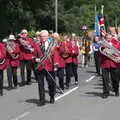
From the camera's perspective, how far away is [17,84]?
19.6 m

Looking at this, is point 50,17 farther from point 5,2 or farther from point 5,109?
point 5,109

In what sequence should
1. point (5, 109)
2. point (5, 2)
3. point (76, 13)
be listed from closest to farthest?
1. point (5, 109)
2. point (5, 2)
3. point (76, 13)

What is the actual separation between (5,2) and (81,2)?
23029 millimetres

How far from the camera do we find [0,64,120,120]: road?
12.6 metres

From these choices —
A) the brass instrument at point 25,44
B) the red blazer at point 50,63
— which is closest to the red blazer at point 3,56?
the brass instrument at point 25,44

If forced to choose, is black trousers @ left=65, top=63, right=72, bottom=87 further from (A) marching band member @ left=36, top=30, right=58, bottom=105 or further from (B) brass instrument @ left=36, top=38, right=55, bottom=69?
(B) brass instrument @ left=36, top=38, right=55, bottom=69

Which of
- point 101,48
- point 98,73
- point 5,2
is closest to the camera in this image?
point 101,48

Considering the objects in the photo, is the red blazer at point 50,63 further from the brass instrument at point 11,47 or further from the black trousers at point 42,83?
the brass instrument at point 11,47

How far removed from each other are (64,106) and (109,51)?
241 centimetres

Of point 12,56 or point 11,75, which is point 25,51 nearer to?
point 12,56

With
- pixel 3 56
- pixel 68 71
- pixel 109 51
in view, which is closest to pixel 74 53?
pixel 68 71

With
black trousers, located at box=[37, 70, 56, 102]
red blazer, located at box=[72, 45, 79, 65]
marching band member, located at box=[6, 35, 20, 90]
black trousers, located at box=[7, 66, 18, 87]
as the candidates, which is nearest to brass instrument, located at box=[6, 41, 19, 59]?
marching band member, located at box=[6, 35, 20, 90]

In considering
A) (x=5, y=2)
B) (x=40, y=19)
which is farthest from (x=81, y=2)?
(x=5, y=2)

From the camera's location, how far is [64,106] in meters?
14.2
